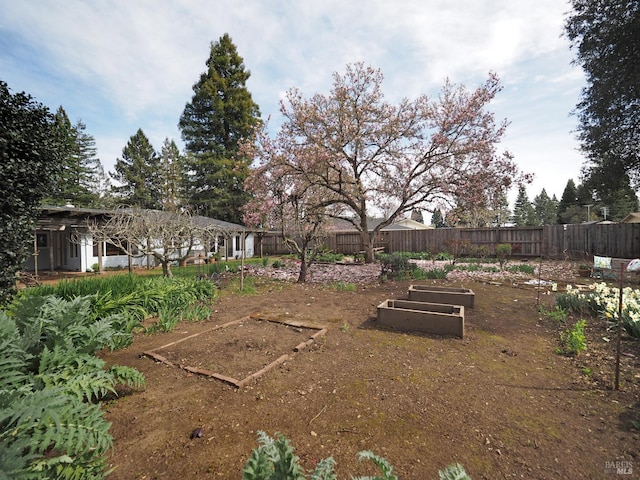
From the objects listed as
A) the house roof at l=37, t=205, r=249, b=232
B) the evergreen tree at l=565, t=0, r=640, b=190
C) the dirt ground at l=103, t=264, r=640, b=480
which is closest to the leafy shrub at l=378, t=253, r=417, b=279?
the dirt ground at l=103, t=264, r=640, b=480

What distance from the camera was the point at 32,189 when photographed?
411cm

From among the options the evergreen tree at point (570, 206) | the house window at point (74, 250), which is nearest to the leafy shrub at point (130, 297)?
the house window at point (74, 250)

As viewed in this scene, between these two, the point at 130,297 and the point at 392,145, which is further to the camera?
the point at 392,145

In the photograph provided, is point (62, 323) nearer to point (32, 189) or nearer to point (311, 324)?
point (32, 189)

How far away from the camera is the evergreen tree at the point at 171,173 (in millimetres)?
31270

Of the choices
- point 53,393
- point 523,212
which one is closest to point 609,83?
point 53,393

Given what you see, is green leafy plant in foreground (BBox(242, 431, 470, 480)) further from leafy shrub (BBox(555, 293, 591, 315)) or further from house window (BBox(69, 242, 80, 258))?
house window (BBox(69, 242, 80, 258))

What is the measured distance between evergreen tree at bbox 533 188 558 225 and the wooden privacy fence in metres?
49.4

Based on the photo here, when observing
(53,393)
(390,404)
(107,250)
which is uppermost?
(107,250)

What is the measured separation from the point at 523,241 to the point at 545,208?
55.5 meters

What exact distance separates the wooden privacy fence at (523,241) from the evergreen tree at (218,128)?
32.1 ft

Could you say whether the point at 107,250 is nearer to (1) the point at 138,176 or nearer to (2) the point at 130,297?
(2) the point at 130,297

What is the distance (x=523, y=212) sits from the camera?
184 feet

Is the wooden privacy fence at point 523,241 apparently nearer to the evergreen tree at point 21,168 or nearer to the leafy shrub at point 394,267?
the leafy shrub at point 394,267
